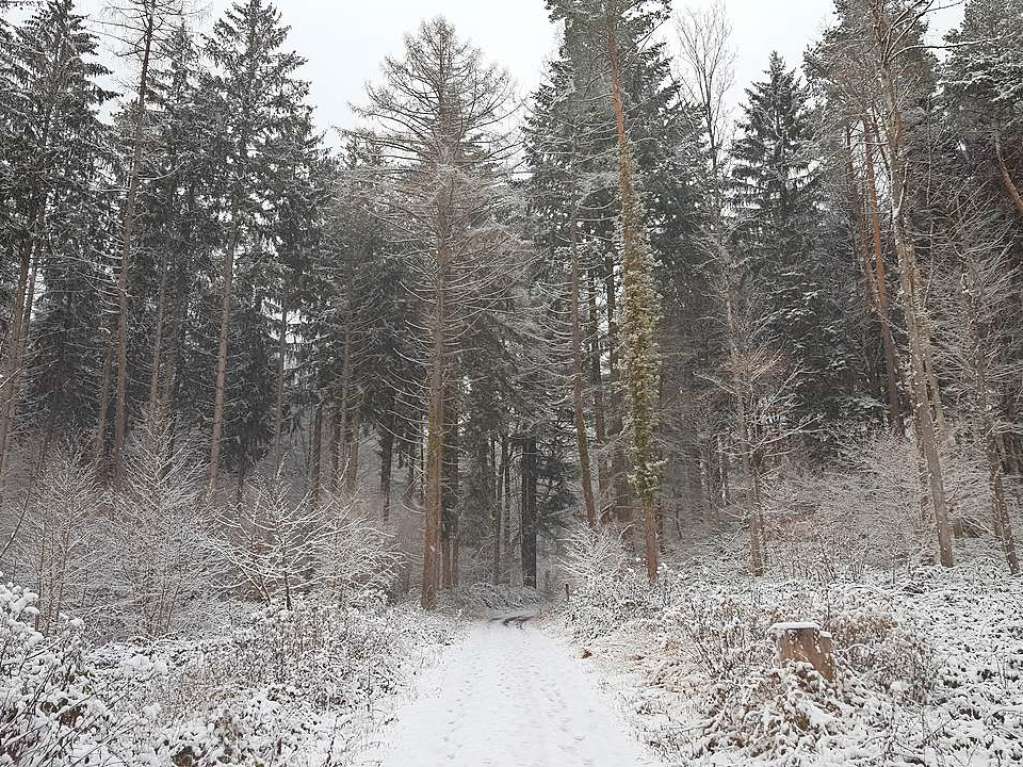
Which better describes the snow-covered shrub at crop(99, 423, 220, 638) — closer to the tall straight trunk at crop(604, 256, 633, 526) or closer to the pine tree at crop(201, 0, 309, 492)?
the pine tree at crop(201, 0, 309, 492)

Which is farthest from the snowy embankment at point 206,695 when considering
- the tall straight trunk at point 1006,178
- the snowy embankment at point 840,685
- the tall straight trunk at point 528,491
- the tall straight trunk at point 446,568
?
the tall straight trunk at point 1006,178

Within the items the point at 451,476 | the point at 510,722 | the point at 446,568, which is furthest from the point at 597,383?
the point at 510,722

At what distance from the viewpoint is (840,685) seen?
228 inches

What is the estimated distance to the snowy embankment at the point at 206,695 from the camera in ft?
12.1

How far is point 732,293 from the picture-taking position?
64.7 feet

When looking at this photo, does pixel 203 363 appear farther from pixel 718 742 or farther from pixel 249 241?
pixel 718 742

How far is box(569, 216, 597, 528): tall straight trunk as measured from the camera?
811 inches

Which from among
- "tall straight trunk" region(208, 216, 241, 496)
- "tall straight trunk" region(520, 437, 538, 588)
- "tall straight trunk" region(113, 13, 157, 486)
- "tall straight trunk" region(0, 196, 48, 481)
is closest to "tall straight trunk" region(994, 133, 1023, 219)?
"tall straight trunk" region(520, 437, 538, 588)

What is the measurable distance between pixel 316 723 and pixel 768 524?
1683cm

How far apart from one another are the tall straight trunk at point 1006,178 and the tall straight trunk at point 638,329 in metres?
11.2

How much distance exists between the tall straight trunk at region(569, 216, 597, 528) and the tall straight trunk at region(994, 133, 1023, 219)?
1328cm

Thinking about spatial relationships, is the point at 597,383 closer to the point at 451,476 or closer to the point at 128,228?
the point at 451,476

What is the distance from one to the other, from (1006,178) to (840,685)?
765 inches

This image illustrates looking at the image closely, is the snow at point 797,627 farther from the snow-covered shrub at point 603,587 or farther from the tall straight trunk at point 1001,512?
the tall straight trunk at point 1001,512
